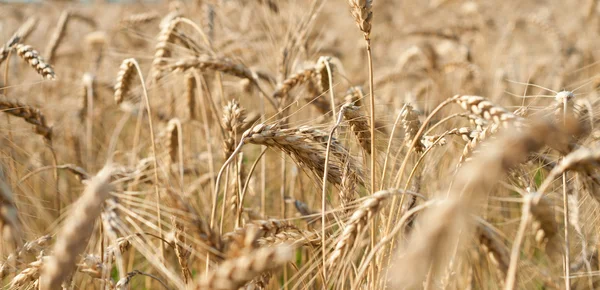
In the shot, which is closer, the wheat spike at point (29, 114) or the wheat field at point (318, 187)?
the wheat field at point (318, 187)

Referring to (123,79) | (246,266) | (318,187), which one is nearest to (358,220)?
(246,266)

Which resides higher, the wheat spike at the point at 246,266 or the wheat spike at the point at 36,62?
the wheat spike at the point at 36,62

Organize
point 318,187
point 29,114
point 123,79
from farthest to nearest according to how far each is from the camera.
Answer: point 123,79, point 29,114, point 318,187

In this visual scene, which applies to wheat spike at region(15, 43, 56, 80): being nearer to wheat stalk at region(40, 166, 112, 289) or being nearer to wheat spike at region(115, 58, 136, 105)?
wheat spike at region(115, 58, 136, 105)

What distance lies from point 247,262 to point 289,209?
1.87 m

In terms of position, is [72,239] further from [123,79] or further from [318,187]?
[123,79]

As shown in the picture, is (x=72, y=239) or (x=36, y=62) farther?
(x=36, y=62)

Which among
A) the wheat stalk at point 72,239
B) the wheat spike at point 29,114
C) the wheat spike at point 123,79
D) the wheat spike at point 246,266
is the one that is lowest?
the wheat spike at point 246,266

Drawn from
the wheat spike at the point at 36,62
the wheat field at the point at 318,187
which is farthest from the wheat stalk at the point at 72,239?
the wheat spike at the point at 36,62

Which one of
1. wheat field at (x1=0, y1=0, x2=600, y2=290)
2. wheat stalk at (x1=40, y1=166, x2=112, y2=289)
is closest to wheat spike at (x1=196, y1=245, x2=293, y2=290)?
wheat field at (x1=0, y1=0, x2=600, y2=290)

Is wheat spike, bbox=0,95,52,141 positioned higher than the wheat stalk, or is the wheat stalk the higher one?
wheat spike, bbox=0,95,52,141

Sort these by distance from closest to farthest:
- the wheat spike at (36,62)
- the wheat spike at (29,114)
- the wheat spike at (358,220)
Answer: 1. the wheat spike at (358,220)
2. the wheat spike at (29,114)
3. the wheat spike at (36,62)

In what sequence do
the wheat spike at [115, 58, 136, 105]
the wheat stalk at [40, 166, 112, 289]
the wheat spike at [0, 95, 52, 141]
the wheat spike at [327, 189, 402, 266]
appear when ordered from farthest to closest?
the wheat spike at [115, 58, 136, 105] → the wheat spike at [0, 95, 52, 141] → the wheat spike at [327, 189, 402, 266] → the wheat stalk at [40, 166, 112, 289]

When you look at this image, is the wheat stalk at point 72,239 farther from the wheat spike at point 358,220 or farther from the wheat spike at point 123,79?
the wheat spike at point 123,79
